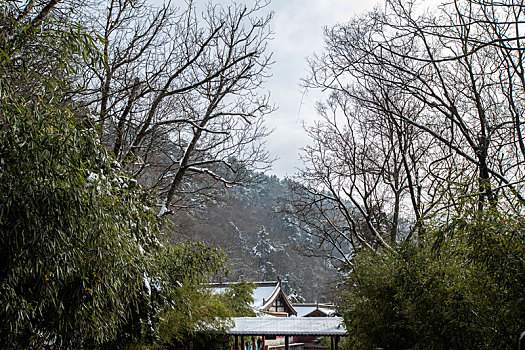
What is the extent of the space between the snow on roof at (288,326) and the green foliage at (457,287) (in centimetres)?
299

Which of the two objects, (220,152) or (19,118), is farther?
(220,152)

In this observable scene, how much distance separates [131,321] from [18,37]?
3.32 m

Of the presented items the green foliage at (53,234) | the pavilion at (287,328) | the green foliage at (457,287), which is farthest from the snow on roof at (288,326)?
the green foliage at (53,234)

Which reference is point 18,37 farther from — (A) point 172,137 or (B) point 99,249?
(A) point 172,137

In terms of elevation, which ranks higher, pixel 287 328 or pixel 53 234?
pixel 53 234

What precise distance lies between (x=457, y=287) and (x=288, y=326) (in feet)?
21.9

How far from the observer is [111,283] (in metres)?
3.25

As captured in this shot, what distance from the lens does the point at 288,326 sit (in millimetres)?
9547

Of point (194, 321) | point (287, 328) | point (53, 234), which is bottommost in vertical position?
point (287, 328)

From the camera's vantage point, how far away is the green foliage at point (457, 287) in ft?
9.05

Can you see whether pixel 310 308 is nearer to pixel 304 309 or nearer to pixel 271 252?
pixel 304 309

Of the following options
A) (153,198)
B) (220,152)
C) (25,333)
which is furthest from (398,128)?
(25,333)

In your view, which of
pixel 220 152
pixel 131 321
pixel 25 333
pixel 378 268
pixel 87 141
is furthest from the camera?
pixel 220 152

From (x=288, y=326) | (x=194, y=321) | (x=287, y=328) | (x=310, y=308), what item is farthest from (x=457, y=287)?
(x=310, y=308)
